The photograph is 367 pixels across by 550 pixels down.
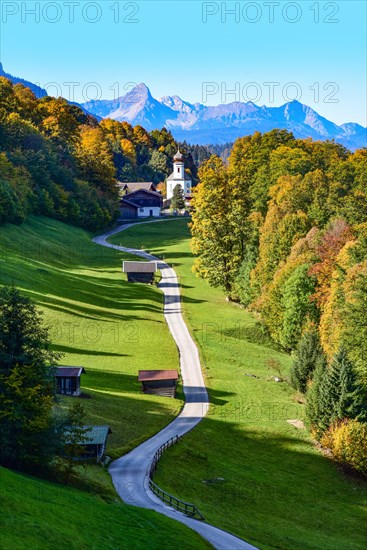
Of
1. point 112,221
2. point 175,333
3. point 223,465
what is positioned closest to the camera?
point 223,465

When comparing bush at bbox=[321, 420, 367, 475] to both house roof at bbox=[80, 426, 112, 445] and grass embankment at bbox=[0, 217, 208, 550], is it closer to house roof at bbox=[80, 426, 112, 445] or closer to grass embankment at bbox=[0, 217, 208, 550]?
grass embankment at bbox=[0, 217, 208, 550]

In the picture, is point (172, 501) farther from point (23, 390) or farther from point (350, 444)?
point (350, 444)

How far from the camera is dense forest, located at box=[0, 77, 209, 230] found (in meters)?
107

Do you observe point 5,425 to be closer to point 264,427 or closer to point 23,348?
point 23,348

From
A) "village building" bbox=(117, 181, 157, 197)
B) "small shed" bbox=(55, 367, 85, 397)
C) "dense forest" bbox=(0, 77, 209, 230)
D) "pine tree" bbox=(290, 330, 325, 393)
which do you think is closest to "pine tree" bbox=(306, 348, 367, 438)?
"pine tree" bbox=(290, 330, 325, 393)

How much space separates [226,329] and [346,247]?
1924 centimetres

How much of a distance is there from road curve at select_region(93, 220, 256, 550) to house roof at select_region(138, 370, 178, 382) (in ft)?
7.61

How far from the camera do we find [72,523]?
2636 cm

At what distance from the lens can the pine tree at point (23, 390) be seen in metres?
31.2

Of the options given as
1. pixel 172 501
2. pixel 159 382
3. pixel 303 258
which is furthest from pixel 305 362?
pixel 172 501

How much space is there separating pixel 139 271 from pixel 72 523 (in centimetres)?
6574

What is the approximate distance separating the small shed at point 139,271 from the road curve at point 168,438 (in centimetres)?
682

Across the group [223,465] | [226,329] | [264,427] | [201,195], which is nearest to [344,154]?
[201,195]

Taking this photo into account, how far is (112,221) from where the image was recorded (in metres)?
138
